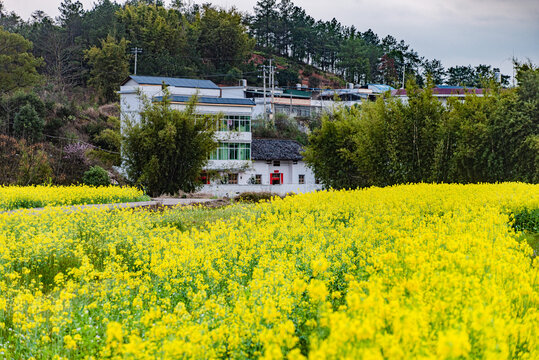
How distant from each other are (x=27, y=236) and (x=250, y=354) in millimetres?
5609

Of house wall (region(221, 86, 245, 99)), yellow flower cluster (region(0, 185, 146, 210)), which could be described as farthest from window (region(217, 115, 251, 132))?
yellow flower cluster (region(0, 185, 146, 210))

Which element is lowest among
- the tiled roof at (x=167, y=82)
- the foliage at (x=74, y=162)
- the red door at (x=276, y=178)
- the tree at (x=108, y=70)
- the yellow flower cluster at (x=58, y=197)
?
the red door at (x=276, y=178)

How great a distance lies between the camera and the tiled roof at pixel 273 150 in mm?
39344

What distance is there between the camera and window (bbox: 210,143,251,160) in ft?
119

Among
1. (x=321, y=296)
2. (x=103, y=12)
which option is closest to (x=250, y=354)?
(x=321, y=296)

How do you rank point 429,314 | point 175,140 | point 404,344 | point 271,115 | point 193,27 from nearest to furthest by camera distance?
point 404,344 < point 429,314 < point 175,140 < point 271,115 < point 193,27

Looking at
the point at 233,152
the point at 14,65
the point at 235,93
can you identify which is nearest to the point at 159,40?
the point at 235,93

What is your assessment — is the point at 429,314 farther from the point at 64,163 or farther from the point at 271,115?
the point at 271,115

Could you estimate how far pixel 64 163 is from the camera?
3103 centimetres

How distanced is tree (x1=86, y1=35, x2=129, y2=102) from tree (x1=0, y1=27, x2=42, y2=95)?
874cm

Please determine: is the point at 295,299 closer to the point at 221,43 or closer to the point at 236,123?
the point at 236,123

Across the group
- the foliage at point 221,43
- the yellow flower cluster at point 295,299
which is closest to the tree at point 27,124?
the yellow flower cluster at point 295,299

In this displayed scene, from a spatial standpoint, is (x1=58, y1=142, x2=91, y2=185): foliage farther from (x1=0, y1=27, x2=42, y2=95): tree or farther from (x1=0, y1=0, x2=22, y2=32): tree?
(x1=0, y1=0, x2=22, y2=32): tree

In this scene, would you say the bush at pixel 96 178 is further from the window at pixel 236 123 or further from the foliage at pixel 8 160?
the window at pixel 236 123
